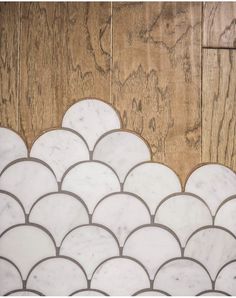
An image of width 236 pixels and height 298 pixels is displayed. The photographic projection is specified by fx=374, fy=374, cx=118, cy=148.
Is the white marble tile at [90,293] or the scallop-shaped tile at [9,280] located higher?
the scallop-shaped tile at [9,280]

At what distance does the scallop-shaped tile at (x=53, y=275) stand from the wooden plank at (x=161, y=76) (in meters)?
0.57

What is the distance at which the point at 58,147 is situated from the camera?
1.55 metres

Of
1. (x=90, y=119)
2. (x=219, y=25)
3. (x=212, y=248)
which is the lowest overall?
(x=212, y=248)

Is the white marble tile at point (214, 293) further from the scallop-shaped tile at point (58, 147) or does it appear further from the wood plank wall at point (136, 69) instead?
the scallop-shaped tile at point (58, 147)

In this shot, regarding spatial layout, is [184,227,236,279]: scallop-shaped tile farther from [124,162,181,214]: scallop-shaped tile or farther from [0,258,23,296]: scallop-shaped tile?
[0,258,23,296]: scallop-shaped tile

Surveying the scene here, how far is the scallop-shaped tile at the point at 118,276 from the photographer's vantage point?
1.55 m

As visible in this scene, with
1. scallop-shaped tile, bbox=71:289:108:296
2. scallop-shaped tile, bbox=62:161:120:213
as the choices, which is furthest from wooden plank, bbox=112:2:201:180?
scallop-shaped tile, bbox=71:289:108:296

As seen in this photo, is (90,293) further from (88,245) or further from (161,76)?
(161,76)

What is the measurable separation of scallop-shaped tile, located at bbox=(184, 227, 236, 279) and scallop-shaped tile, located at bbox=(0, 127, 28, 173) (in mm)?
796

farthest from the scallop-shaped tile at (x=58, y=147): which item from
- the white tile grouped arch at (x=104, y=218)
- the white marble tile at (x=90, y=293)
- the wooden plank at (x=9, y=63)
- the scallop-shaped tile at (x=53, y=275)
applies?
the white marble tile at (x=90, y=293)

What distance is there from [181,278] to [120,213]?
0.37m

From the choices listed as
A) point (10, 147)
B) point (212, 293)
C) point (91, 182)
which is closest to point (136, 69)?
point (91, 182)

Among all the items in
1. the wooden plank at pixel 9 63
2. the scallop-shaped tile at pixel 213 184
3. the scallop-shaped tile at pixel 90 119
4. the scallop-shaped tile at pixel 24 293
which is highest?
the wooden plank at pixel 9 63

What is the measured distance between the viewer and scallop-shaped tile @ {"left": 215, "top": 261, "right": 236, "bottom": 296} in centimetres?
157
